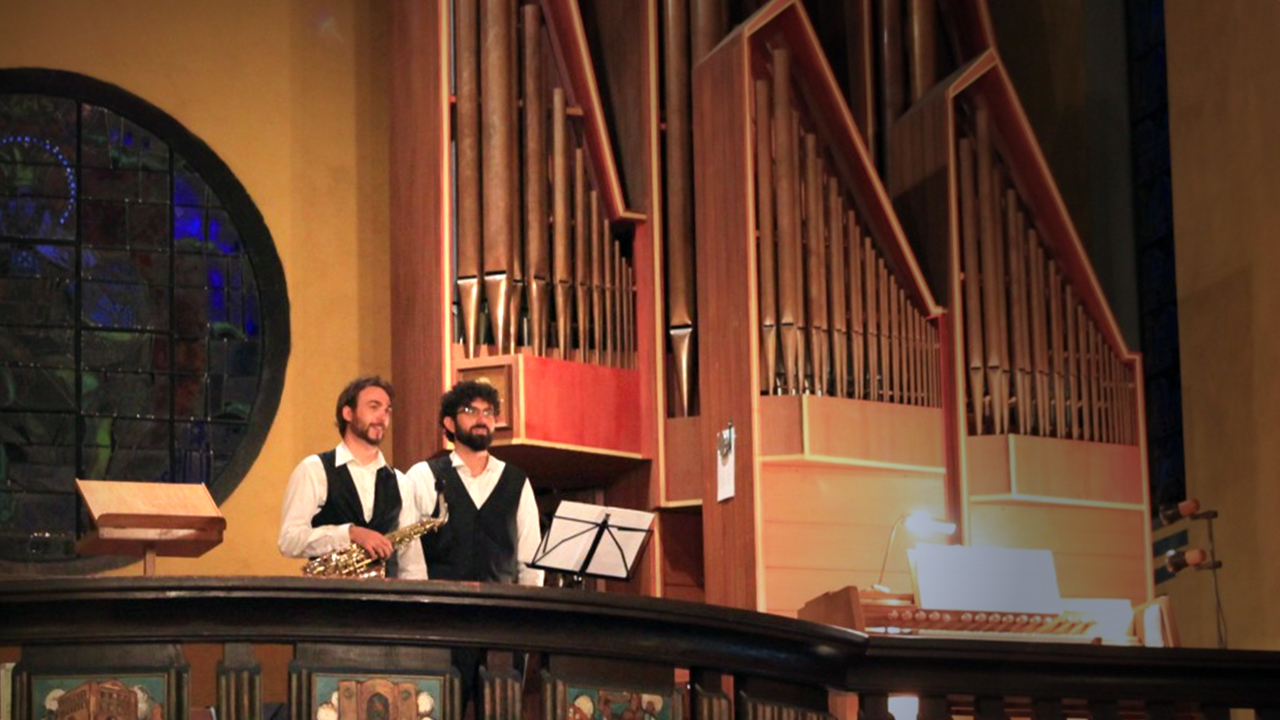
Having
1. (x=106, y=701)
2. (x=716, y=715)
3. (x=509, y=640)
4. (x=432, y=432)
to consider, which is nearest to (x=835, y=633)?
(x=716, y=715)

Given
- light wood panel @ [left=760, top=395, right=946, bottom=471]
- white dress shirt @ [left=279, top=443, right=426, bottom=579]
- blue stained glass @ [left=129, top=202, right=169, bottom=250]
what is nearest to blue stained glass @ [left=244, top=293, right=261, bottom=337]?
blue stained glass @ [left=129, top=202, right=169, bottom=250]

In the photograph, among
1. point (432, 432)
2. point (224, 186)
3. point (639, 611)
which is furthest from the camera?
point (224, 186)

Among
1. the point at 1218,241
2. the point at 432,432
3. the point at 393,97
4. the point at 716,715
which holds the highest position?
the point at 393,97

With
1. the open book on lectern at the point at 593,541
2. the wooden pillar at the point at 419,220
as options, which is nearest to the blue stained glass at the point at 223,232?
the wooden pillar at the point at 419,220

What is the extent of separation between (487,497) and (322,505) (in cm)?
62

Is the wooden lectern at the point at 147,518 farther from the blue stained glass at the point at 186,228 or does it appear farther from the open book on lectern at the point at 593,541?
the blue stained glass at the point at 186,228

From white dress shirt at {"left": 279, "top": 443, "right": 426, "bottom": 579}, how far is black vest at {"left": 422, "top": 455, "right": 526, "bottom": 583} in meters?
0.08

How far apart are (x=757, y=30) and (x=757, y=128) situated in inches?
18.6

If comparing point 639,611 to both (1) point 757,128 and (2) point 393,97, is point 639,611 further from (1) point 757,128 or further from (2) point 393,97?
(2) point 393,97

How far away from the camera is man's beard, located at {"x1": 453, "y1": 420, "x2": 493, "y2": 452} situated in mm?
7633

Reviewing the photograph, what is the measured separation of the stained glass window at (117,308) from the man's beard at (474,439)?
3269mm

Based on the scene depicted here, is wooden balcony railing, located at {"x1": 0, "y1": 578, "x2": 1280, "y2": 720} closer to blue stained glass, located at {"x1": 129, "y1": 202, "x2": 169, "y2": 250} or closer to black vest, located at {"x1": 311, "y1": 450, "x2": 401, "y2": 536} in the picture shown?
black vest, located at {"x1": 311, "y1": 450, "x2": 401, "y2": 536}

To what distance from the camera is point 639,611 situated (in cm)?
535

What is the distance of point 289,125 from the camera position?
11.1 meters
